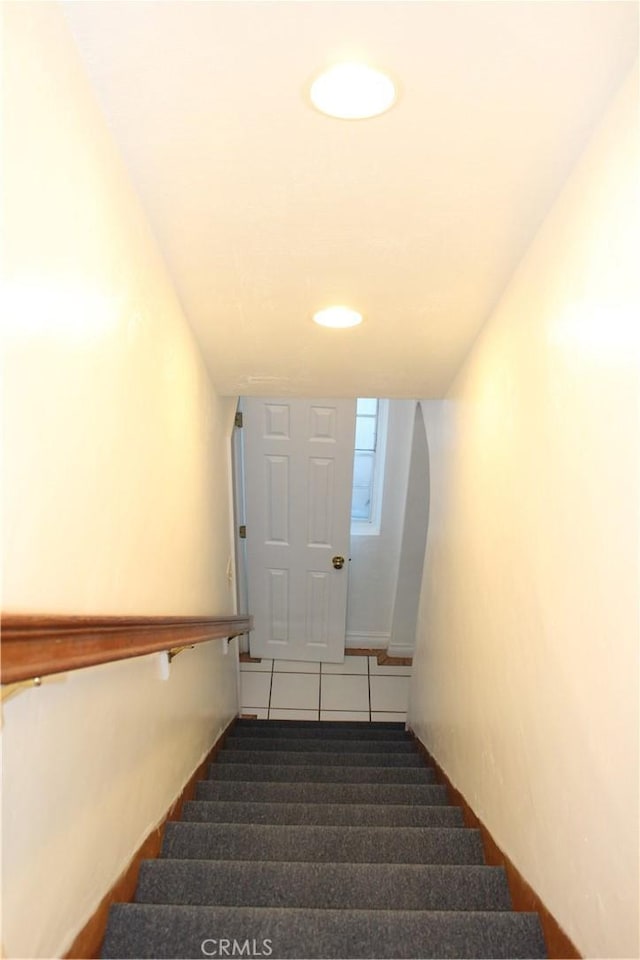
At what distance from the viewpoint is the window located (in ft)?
16.6

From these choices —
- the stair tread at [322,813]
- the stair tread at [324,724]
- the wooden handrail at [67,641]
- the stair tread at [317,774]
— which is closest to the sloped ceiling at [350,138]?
the wooden handrail at [67,641]

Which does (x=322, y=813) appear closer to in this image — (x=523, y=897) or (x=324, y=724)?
(x=523, y=897)

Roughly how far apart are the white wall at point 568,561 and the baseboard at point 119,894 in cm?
103

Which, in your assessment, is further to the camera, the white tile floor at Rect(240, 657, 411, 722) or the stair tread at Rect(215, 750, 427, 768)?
the white tile floor at Rect(240, 657, 411, 722)

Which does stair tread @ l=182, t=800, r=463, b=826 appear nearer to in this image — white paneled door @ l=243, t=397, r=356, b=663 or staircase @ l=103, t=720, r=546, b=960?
staircase @ l=103, t=720, r=546, b=960

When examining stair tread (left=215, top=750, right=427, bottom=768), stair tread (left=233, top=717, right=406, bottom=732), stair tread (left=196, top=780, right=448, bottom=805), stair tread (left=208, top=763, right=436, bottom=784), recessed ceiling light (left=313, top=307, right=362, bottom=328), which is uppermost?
recessed ceiling light (left=313, top=307, right=362, bottom=328)

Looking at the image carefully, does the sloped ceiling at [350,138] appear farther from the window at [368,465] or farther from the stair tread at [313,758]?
the window at [368,465]

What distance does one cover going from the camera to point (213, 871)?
178 cm

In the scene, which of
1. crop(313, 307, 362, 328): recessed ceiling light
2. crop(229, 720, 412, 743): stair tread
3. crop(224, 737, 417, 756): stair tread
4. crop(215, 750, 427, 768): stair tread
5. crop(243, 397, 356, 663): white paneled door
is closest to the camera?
crop(313, 307, 362, 328): recessed ceiling light

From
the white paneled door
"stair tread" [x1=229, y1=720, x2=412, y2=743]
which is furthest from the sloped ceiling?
"stair tread" [x1=229, y1=720, x2=412, y2=743]

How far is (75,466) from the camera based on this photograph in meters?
1.28

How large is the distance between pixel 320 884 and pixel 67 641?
1.16 metres

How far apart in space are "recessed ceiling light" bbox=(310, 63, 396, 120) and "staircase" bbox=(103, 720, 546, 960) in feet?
5.70

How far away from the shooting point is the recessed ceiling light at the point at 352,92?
1220mm
